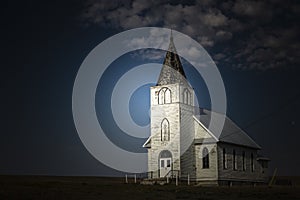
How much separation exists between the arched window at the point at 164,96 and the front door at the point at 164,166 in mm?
5652

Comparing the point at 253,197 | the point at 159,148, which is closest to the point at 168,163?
the point at 159,148

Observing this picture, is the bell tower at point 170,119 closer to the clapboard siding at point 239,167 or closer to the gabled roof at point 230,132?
the gabled roof at point 230,132

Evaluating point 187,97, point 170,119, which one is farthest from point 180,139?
point 187,97

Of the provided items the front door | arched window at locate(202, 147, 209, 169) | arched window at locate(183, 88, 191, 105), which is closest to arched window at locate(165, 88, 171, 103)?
arched window at locate(183, 88, 191, 105)

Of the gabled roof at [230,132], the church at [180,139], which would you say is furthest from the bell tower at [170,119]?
the gabled roof at [230,132]

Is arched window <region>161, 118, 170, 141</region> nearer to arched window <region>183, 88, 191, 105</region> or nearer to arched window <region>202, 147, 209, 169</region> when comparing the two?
arched window <region>183, 88, 191, 105</region>

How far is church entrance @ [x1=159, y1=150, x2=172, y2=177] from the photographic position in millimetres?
47125

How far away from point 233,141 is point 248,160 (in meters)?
4.96

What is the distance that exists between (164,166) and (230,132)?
9713 millimetres

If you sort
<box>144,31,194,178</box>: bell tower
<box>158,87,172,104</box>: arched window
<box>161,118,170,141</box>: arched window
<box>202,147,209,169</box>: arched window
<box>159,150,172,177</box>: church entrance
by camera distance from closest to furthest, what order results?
1. <box>144,31,194,178</box>: bell tower
2. <box>159,150,172,177</box>: church entrance
3. <box>161,118,170,141</box>: arched window
4. <box>158,87,172,104</box>: arched window
5. <box>202,147,209,169</box>: arched window

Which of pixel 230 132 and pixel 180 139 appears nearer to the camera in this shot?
pixel 180 139

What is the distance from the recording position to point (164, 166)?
1871 inches

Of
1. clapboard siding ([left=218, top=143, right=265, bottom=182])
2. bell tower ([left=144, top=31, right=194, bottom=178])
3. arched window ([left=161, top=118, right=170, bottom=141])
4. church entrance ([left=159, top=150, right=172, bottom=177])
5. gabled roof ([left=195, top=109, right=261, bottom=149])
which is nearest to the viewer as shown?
bell tower ([left=144, top=31, right=194, bottom=178])

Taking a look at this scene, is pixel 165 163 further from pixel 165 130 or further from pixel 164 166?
pixel 165 130
